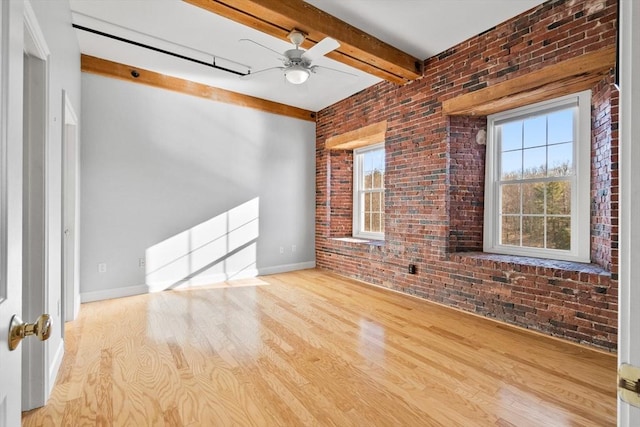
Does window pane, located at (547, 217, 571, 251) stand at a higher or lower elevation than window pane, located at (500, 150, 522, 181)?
lower

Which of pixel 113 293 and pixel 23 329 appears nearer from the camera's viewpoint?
pixel 23 329

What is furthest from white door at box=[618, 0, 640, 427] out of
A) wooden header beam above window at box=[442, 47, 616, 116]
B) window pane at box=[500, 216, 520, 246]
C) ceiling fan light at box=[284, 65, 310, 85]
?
window pane at box=[500, 216, 520, 246]

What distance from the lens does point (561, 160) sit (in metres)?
3.10

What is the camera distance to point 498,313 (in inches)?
122

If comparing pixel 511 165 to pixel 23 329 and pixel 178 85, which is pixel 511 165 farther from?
pixel 178 85

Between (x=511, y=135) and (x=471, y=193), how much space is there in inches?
30.4

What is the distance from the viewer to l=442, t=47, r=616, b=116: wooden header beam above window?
2518mm

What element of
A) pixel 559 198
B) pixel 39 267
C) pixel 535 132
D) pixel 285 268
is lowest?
pixel 285 268

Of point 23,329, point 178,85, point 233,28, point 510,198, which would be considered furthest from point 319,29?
point 23,329

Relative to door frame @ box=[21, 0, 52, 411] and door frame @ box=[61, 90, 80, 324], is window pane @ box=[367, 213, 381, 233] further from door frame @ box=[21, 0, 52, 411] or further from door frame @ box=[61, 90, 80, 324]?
door frame @ box=[21, 0, 52, 411]

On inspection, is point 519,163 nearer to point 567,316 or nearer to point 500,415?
point 567,316

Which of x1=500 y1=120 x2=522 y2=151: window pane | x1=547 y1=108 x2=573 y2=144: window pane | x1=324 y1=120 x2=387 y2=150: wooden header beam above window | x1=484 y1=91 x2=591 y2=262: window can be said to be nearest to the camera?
x1=484 y1=91 x2=591 y2=262: window

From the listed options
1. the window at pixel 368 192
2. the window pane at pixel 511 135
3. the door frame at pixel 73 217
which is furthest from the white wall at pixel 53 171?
the window pane at pixel 511 135

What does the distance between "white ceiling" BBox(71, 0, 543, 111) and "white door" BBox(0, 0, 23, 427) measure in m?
2.53
